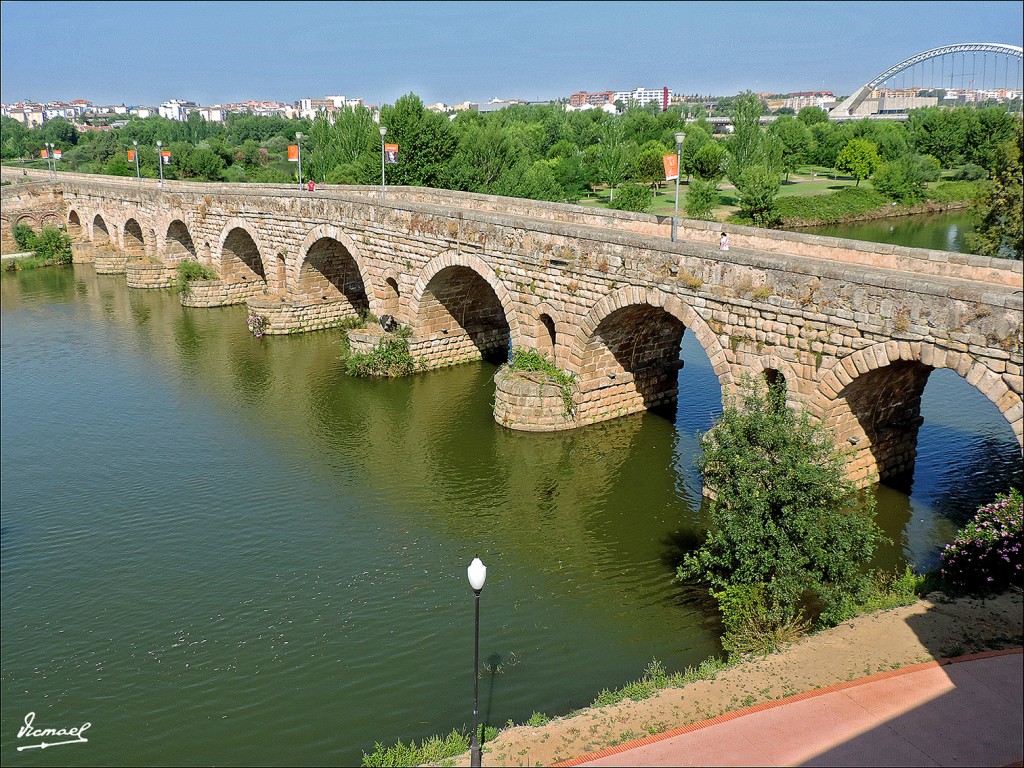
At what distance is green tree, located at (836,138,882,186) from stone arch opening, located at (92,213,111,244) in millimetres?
52879

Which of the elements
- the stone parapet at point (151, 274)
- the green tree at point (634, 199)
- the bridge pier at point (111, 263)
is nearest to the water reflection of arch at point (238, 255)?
the stone parapet at point (151, 274)

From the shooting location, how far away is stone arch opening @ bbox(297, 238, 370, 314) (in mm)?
30922

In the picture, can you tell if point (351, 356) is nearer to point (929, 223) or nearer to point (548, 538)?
point (548, 538)

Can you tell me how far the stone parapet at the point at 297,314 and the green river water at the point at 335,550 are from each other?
15.9 ft

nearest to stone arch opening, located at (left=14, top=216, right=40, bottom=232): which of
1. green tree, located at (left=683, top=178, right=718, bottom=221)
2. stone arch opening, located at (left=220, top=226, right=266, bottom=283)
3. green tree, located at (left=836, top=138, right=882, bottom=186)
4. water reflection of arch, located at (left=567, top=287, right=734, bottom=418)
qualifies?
stone arch opening, located at (left=220, top=226, right=266, bottom=283)

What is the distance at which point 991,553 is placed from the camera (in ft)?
41.3

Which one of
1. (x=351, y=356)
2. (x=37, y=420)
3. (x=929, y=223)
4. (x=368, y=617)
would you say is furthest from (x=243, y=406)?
(x=929, y=223)

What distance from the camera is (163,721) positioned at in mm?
11867

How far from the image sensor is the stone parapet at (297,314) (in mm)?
31812

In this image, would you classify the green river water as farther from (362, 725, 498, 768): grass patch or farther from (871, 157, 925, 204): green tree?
(871, 157, 925, 204): green tree

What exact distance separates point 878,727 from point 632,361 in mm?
13212

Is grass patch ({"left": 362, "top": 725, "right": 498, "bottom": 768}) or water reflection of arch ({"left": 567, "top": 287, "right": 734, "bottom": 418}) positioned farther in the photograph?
water reflection of arch ({"left": 567, "top": 287, "right": 734, "bottom": 418})

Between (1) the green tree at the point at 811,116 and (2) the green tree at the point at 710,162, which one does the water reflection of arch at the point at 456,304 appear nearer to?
(2) the green tree at the point at 710,162

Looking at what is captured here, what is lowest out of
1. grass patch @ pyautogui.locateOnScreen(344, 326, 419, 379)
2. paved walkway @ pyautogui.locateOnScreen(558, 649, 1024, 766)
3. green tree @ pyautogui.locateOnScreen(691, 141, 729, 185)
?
paved walkway @ pyautogui.locateOnScreen(558, 649, 1024, 766)
